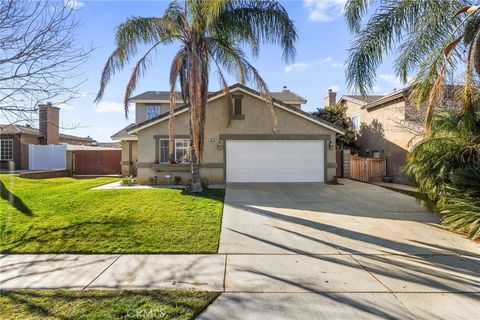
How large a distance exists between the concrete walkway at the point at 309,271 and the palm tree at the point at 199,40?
5176 millimetres

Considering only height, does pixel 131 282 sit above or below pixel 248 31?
below

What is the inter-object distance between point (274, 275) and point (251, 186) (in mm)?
9748

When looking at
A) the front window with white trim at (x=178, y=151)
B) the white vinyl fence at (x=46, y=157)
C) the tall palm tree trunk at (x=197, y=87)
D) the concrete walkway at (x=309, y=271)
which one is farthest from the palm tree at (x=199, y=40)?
the white vinyl fence at (x=46, y=157)

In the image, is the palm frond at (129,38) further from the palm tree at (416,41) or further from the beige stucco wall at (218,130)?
the palm tree at (416,41)

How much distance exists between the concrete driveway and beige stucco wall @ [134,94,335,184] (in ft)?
19.1

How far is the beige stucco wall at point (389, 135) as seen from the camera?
17.1 m

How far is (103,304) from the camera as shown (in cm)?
385

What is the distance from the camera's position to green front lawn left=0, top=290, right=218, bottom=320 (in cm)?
361

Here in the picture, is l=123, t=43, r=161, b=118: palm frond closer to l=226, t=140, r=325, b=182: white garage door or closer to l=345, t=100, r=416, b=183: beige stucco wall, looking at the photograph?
l=226, t=140, r=325, b=182: white garage door

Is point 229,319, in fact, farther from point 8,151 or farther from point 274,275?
point 8,151

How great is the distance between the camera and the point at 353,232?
24.2ft

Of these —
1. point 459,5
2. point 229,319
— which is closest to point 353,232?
point 229,319

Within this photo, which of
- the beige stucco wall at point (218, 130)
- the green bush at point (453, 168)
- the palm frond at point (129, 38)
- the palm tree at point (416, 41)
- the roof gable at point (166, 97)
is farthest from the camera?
the roof gable at point (166, 97)

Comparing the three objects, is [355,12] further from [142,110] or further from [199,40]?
[142,110]
